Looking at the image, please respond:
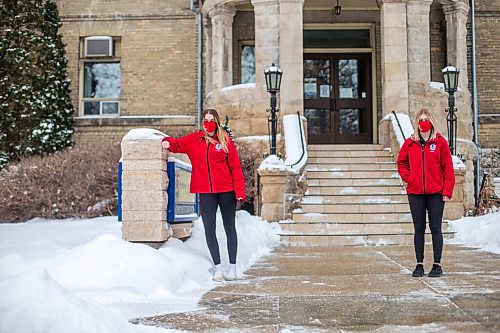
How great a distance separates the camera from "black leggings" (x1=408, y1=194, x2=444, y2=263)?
21.3 feet

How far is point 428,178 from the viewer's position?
643cm

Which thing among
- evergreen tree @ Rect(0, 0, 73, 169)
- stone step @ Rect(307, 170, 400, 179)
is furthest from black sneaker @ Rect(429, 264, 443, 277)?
evergreen tree @ Rect(0, 0, 73, 169)

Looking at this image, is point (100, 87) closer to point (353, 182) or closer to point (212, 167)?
point (353, 182)

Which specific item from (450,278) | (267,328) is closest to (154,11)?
(450,278)

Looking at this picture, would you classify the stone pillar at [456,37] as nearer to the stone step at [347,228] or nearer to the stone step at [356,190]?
the stone step at [356,190]

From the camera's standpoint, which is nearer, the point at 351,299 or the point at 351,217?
the point at 351,299

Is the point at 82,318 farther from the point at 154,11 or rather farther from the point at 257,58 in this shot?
the point at 154,11

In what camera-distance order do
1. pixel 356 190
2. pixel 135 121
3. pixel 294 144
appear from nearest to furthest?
pixel 356 190 → pixel 294 144 → pixel 135 121

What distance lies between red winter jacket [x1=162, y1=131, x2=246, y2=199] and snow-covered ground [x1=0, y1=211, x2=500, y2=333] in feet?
2.64

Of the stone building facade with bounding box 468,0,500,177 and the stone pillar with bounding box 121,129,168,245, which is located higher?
the stone building facade with bounding box 468,0,500,177

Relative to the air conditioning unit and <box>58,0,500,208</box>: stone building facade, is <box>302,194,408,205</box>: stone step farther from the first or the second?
the air conditioning unit

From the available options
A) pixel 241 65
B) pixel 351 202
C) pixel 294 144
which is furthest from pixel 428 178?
pixel 241 65

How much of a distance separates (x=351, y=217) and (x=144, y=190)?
605 centimetres

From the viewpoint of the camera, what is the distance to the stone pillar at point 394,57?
1562 centimetres
